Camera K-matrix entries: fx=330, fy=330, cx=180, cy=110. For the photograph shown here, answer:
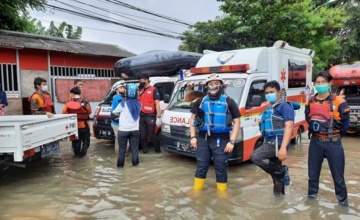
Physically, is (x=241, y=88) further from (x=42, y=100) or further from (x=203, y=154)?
(x=42, y=100)

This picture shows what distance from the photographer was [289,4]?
14742 mm

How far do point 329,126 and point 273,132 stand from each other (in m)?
0.68

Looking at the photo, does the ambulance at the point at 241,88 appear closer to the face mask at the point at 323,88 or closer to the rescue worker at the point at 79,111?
the face mask at the point at 323,88

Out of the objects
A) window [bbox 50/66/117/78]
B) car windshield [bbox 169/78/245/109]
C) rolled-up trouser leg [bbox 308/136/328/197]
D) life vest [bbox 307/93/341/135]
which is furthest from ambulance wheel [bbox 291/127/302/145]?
window [bbox 50/66/117/78]

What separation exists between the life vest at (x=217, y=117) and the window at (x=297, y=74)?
3584 mm

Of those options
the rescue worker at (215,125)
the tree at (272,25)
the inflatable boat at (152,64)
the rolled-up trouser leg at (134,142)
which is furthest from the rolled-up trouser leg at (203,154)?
the tree at (272,25)

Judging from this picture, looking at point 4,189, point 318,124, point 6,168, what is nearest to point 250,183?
point 318,124

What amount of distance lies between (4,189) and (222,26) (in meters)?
13.0

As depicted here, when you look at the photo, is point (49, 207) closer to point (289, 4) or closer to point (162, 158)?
point (162, 158)

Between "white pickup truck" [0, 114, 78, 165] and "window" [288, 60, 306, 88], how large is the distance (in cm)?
504

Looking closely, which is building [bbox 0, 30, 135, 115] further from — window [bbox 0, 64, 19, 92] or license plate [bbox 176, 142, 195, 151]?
license plate [bbox 176, 142, 195, 151]

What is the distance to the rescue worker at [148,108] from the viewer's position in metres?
7.40

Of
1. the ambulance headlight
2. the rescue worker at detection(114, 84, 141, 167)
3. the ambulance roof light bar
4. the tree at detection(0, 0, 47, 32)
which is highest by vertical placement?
the tree at detection(0, 0, 47, 32)

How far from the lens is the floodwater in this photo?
4.18 meters
